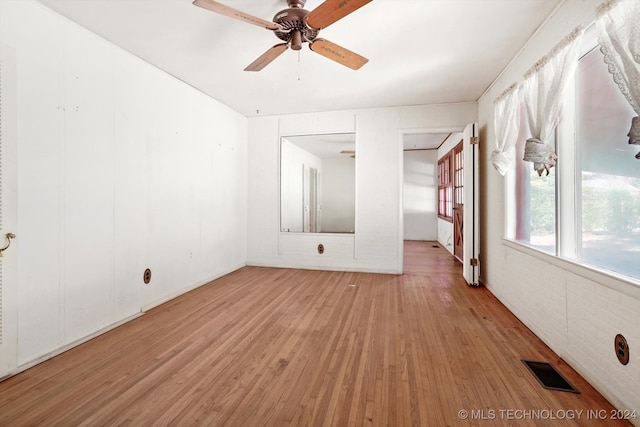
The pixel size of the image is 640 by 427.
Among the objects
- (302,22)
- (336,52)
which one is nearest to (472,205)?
(336,52)

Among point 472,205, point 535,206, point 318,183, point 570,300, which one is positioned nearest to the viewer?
point 570,300

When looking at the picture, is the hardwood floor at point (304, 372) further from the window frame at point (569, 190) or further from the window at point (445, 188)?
the window at point (445, 188)

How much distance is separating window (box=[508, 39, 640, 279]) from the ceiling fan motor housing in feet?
6.15

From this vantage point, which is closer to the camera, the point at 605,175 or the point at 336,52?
the point at 605,175

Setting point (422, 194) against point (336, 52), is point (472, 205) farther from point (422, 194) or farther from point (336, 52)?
point (422, 194)

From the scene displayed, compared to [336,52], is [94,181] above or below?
below

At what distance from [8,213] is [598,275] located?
12.0 feet

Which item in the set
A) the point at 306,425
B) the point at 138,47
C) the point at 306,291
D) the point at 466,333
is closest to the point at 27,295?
the point at 306,425

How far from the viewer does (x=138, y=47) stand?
8.87ft

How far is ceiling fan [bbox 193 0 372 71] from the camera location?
1.67m

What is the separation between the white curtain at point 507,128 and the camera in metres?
2.75

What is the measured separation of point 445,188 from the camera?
7.04 metres

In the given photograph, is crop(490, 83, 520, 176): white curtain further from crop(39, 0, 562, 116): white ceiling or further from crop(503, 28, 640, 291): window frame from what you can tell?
→ crop(503, 28, 640, 291): window frame

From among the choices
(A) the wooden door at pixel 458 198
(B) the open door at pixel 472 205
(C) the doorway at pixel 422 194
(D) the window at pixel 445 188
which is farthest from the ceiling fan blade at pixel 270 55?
(C) the doorway at pixel 422 194
